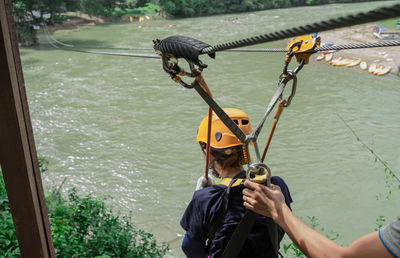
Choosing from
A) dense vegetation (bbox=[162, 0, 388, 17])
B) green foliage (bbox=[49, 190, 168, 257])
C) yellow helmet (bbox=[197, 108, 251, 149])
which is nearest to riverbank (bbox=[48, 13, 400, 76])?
green foliage (bbox=[49, 190, 168, 257])

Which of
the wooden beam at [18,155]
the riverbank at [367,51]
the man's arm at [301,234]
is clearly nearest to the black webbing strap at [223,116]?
the man's arm at [301,234]

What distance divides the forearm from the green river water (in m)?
3.27

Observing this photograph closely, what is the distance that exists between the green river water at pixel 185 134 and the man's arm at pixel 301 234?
3.23 m

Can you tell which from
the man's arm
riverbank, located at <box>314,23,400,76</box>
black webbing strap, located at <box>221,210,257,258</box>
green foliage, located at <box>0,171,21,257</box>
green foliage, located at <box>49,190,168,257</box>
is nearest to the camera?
the man's arm

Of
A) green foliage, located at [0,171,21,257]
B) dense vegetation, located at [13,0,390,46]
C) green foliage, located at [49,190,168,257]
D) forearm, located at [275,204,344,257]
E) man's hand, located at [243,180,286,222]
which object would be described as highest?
dense vegetation, located at [13,0,390,46]

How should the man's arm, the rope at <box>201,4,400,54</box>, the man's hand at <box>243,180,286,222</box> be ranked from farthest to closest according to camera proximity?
the man's hand at <box>243,180,286,222</box> < the man's arm < the rope at <box>201,4,400,54</box>

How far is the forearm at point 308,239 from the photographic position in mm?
1010

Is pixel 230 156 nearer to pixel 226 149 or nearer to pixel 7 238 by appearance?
pixel 226 149

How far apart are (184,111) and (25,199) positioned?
8.32 meters

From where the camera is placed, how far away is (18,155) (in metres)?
1.48

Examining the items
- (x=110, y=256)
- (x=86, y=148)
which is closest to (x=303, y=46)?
(x=110, y=256)

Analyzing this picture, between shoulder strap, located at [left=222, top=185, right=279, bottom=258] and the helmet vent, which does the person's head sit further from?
shoulder strap, located at [left=222, top=185, right=279, bottom=258]

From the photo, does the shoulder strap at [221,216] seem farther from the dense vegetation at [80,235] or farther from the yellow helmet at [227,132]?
the dense vegetation at [80,235]

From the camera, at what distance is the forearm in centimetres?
101
